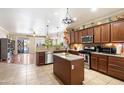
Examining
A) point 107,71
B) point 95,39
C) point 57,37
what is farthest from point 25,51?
point 107,71

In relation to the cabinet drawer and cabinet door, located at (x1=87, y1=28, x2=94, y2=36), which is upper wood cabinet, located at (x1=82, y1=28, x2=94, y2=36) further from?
the cabinet drawer

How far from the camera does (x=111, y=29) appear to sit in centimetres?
423

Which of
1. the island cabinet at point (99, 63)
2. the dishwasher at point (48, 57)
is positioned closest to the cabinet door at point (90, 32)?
the island cabinet at point (99, 63)

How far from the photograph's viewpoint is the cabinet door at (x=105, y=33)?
4379 mm

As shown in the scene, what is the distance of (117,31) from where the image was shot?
3.97 m

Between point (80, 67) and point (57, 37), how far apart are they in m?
8.08

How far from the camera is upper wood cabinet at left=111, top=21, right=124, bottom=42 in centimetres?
382

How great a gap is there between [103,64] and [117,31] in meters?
1.49

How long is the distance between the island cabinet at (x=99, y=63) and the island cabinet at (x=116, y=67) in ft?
0.65

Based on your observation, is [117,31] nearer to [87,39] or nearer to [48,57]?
[87,39]

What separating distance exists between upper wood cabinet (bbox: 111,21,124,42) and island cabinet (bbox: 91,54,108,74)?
0.87 metres

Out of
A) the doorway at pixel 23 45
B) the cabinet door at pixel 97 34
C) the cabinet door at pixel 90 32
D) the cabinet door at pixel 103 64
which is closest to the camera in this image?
the cabinet door at pixel 103 64

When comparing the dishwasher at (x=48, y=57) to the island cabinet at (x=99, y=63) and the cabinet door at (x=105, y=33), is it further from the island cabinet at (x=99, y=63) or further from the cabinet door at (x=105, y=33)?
the cabinet door at (x=105, y=33)
